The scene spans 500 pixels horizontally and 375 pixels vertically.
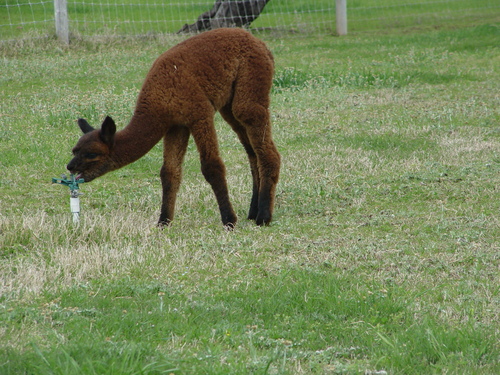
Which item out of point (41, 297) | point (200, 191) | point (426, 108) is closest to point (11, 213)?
point (200, 191)

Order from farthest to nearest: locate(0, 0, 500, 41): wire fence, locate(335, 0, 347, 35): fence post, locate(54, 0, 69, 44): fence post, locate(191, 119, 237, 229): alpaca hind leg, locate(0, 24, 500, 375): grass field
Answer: locate(0, 0, 500, 41): wire fence, locate(335, 0, 347, 35): fence post, locate(54, 0, 69, 44): fence post, locate(191, 119, 237, 229): alpaca hind leg, locate(0, 24, 500, 375): grass field

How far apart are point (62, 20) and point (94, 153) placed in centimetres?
1084

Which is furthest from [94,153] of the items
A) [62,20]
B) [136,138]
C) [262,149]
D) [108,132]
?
[62,20]

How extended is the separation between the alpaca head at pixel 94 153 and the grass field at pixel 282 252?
47 cm

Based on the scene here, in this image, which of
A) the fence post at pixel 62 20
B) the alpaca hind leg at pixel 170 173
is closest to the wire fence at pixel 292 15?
the fence post at pixel 62 20

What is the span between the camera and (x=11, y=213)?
688cm

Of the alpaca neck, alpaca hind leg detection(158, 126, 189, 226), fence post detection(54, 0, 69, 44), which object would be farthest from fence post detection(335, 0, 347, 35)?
the alpaca neck

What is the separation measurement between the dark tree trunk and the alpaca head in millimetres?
13267

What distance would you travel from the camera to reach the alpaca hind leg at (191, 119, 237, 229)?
6195 millimetres

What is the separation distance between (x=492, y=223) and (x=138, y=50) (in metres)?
11.5

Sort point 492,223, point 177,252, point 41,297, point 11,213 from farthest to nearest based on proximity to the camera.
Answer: point 11,213
point 492,223
point 177,252
point 41,297

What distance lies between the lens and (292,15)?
2272 centimetres

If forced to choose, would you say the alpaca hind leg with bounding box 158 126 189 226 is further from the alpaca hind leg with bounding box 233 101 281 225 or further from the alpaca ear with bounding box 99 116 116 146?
the alpaca ear with bounding box 99 116 116 146

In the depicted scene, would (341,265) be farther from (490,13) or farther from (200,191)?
(490,13)
